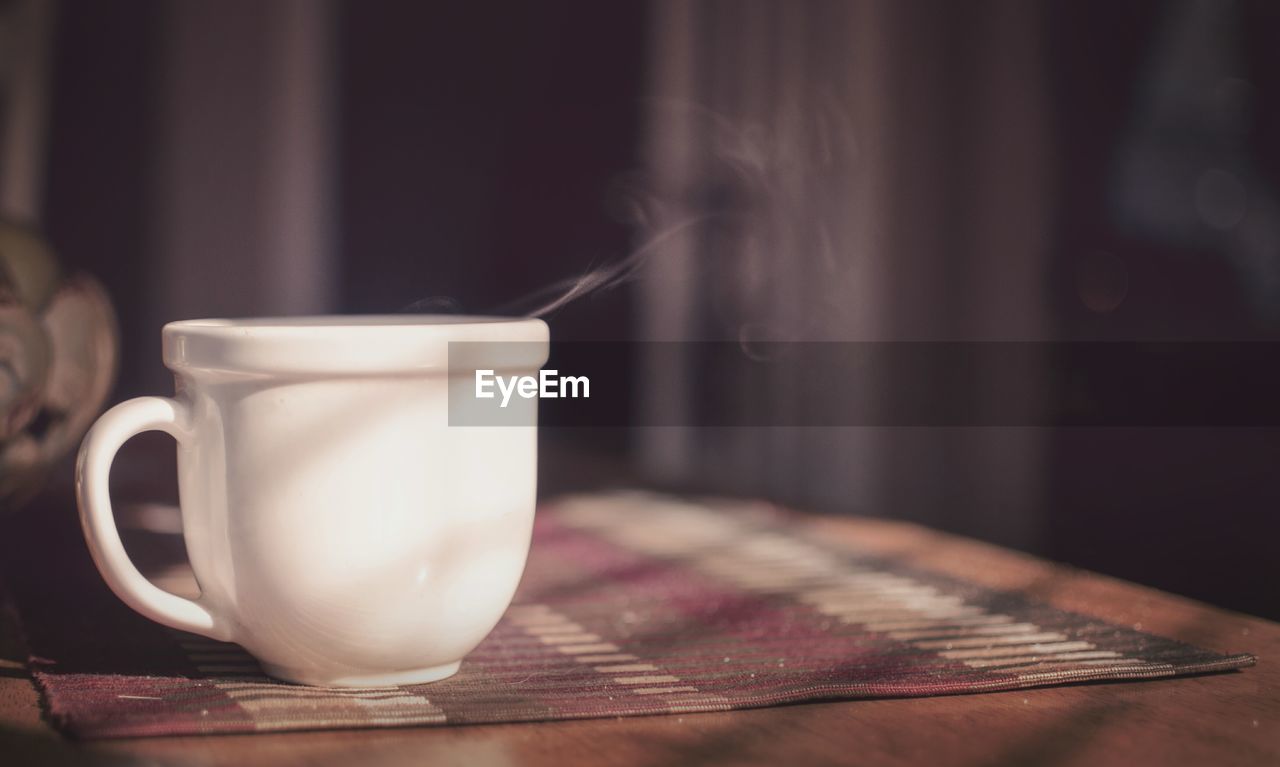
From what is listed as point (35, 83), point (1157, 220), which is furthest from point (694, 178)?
point (35, 83)

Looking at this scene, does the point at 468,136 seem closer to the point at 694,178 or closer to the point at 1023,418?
the point at 694,178

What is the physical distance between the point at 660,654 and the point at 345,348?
0.19 meters

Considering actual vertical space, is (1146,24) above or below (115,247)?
above

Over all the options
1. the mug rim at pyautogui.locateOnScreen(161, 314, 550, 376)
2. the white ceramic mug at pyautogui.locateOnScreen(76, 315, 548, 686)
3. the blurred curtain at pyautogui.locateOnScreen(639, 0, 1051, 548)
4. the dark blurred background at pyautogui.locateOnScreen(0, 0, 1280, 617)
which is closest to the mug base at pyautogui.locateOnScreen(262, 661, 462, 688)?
the white ceramic mug at pyautogui.locateOnScreen(76, 315, 548, 686)

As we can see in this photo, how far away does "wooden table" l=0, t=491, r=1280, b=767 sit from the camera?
0.37 m

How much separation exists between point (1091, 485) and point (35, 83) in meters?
1.63

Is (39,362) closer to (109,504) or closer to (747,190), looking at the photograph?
(109,504)

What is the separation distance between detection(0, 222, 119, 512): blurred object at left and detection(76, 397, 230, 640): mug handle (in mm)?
277

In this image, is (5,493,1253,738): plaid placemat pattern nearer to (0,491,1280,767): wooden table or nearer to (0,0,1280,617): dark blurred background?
(0,491,1280,767): wooden table

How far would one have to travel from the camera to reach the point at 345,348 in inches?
→ 16.3

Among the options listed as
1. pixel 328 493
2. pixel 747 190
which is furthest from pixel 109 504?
pixel 747 190

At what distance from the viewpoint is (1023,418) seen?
1611mm

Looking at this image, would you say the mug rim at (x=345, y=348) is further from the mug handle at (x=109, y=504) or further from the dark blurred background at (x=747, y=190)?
the dark blurred background at (x=747, y=190)

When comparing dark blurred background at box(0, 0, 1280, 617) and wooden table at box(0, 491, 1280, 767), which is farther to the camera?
dark blurred background at box(0, 0, 1280, 617)
